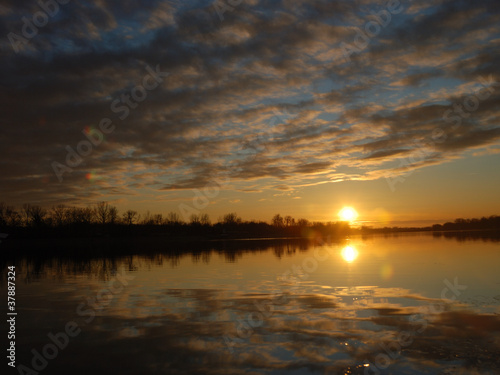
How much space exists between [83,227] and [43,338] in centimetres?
15205

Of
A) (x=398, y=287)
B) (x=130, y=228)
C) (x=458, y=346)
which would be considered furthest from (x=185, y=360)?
(x=130, y=228)

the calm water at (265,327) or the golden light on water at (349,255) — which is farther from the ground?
the calm water at (265,327)

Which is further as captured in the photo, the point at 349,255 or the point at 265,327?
the point at 349,255

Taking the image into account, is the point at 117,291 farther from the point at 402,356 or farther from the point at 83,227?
the point at 83,227

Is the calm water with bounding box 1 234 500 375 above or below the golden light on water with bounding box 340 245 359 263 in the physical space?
above

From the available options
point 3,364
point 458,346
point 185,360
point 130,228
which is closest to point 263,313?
point 185,360

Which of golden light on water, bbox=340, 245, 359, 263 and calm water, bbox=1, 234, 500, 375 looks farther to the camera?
golden light on water, bbox=340, 245, 359, 263

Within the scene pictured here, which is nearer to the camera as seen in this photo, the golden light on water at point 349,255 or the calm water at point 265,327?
the calm water at point 265,327

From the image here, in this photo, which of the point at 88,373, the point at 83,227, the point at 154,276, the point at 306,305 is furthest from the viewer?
the point at 83,227

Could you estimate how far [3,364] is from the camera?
36.2 ft

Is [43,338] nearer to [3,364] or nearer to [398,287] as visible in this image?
[3,364]

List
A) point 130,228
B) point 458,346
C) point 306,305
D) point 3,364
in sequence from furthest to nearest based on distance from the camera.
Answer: point 130,228 < point 306,305 < point 458,346 < point 3,364

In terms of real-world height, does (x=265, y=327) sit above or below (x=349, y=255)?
above

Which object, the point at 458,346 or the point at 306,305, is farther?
the point at 306,305
